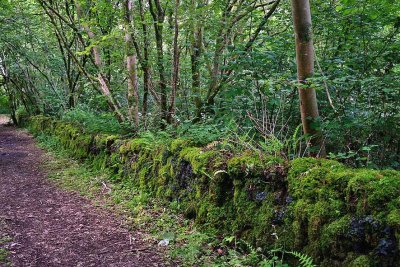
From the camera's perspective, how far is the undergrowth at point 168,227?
11.6ft

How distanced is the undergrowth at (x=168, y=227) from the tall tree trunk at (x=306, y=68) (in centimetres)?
157

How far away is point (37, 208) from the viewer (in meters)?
5.69

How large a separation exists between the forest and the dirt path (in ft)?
1.61

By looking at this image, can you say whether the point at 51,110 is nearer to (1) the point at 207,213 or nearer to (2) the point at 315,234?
(1) the point at 207,213

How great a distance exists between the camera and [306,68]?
4215mm

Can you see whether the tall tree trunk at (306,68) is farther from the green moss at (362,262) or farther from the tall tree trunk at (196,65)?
the tall tree trunk at (196,65)

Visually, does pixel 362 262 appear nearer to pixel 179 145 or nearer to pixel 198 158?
pixel 198 158

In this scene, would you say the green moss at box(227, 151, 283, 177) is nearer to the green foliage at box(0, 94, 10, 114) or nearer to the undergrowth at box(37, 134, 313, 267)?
the undergrowth at box(37, 134, 313, 267)

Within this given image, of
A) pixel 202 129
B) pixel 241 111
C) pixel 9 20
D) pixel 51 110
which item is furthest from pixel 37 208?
pixel 51 110

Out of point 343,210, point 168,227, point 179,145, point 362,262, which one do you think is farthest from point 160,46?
point 362,262

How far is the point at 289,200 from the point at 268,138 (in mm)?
1705

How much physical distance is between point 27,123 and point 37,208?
646 inches

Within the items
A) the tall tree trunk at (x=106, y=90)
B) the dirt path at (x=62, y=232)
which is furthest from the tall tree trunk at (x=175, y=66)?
the dirt path at (x=62, y=232)

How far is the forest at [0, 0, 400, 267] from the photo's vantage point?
3.07 meters
